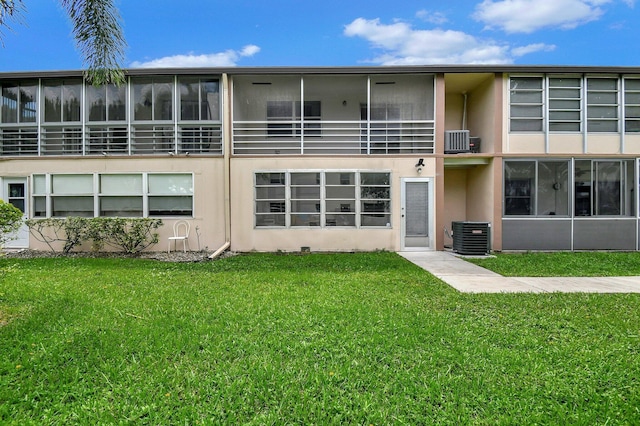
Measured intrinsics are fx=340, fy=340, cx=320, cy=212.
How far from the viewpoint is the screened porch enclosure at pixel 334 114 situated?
11070 millimetres

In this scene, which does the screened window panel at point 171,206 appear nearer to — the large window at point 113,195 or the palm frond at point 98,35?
the large window at point 113,195

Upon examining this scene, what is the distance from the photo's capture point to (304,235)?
10.9m

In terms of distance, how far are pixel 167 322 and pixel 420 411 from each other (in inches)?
123

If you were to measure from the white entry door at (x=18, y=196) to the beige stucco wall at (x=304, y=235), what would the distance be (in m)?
6.65

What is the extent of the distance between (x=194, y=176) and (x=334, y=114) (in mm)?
5086

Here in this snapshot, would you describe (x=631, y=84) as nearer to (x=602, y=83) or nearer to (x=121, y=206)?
(x=602, y=83)

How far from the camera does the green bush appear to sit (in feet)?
33.2

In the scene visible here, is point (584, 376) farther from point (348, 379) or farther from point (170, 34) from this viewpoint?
point (170, 34)

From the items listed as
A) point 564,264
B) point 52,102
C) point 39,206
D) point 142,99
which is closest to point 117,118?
point 142,99

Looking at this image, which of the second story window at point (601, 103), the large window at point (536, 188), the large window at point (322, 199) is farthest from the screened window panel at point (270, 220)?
the second story window at point (601, 103)

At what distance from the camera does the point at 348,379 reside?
290cm

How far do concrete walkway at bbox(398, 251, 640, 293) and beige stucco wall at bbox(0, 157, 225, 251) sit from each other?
643cm

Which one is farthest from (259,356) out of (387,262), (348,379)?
(387,262)

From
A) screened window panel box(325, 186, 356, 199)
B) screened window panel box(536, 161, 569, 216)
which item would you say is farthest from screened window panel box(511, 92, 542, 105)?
screened window panel box(325, 186, 356, 199)
